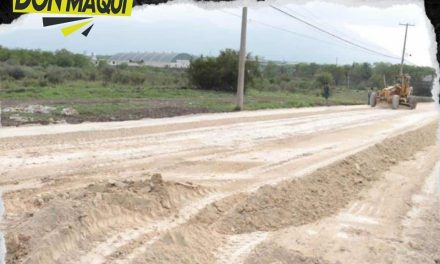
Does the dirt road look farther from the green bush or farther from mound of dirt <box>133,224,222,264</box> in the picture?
the green bush

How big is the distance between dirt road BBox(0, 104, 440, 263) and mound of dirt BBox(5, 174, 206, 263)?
0.01m

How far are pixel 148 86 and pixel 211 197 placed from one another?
26327 mm

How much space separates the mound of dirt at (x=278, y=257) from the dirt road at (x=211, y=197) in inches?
0.6

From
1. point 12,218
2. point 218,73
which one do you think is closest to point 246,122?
point 12,218

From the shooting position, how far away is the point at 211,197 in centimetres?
641

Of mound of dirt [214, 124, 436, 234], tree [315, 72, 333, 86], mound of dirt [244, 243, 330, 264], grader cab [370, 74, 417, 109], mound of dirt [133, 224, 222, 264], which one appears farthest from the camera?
tree [315, 72, 333, 86]

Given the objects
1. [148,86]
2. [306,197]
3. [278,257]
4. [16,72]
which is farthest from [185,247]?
[148,86]

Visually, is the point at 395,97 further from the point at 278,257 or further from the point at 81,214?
the point at 81,214

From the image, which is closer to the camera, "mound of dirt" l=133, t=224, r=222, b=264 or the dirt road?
"mound of dirt" l=133, t=224, r=222, b=264

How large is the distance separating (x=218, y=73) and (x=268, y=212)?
26.6 meters

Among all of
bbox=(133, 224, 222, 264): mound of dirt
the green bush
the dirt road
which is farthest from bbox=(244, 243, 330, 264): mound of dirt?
the green bush

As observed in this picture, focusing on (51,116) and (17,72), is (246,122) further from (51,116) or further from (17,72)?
(17,72)

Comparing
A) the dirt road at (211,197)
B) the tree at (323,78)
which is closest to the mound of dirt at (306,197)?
the dirt road at (211,197)

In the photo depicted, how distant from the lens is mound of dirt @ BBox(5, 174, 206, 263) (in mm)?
3912
